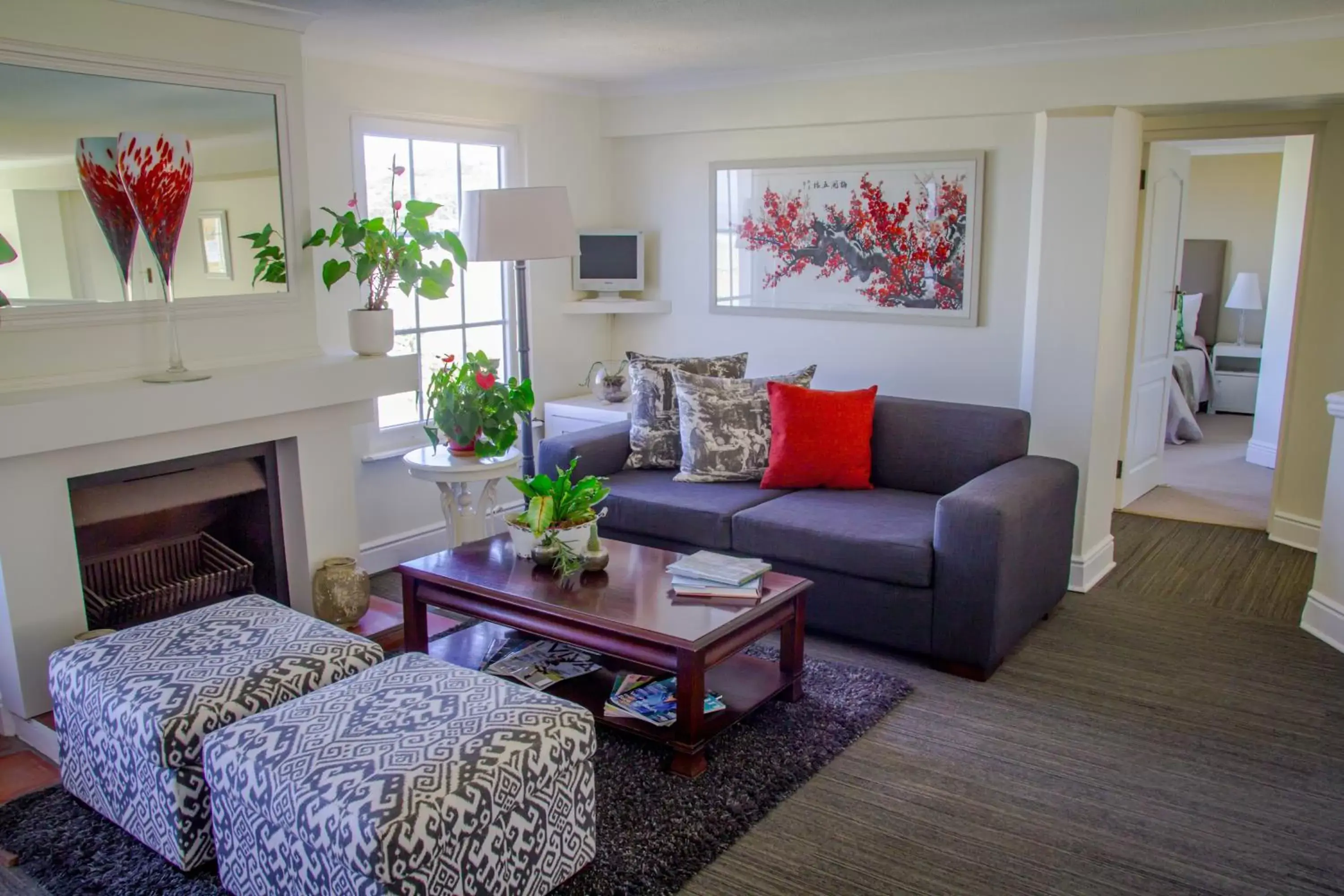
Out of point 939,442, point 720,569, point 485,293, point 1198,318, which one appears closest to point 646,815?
point 720,569

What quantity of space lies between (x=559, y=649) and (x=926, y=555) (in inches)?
49.8

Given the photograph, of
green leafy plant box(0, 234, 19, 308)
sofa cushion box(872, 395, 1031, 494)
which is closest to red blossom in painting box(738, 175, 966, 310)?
sofa cushion box(872, 395, 1031, 494)

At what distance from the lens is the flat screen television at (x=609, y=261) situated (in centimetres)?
537

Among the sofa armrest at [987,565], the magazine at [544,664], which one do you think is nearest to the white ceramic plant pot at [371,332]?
the magazine at [544,664]

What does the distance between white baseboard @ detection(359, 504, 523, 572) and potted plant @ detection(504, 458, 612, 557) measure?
3.63ft

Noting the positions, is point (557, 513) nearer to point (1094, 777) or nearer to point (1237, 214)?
point (1094, 777)

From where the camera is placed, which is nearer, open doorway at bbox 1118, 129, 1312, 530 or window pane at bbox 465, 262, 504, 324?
window pane at bbox 465, 262, 504, 324

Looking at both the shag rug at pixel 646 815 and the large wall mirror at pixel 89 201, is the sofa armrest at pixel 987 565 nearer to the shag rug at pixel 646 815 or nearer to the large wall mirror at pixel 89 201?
the shag rug at pixel 646 815

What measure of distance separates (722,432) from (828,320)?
40.6 inches

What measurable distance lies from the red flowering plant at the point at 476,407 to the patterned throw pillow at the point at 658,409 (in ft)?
2.00

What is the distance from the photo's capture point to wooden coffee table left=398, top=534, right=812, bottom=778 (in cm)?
281

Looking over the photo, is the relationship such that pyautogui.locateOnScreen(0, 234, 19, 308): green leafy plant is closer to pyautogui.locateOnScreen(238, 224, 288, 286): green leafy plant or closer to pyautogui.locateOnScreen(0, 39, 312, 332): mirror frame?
pyautogui.locateOnScreen(0, 39, 312, 332): mirror frame

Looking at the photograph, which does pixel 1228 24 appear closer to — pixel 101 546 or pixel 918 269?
pixel 918 269

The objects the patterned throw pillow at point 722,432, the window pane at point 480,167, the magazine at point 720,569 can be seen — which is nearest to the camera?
the magazine at point 720,569
